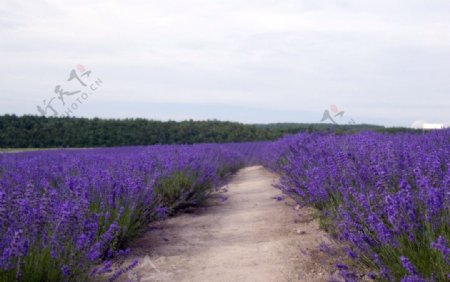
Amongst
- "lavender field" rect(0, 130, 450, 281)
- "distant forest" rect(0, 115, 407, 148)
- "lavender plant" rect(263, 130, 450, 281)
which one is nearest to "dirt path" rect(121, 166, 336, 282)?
"lavender field" rect(0, 130, 450, 281)

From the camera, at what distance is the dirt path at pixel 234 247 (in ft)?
11.4

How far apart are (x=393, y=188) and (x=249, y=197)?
13.7 ft

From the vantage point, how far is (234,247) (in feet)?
13.9

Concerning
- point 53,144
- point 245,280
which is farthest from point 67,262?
point 53,144

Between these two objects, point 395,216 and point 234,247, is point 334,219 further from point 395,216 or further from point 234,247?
point 395,216

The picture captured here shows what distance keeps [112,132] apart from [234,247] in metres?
17.0

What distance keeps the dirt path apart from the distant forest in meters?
10.0

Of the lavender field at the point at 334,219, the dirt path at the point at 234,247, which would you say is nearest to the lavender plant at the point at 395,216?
the lavender field at the point at 334,219

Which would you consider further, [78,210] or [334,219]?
[334,219]

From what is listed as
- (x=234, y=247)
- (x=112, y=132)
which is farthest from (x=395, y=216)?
(x=112, y=132)

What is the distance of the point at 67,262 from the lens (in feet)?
8.62

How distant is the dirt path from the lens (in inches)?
136

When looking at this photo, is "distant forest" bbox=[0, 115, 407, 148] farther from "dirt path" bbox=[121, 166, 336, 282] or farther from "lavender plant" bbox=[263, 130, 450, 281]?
"lavender plant" bbox=[263, 130, 450, 281]

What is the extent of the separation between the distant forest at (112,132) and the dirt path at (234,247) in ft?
32.8
